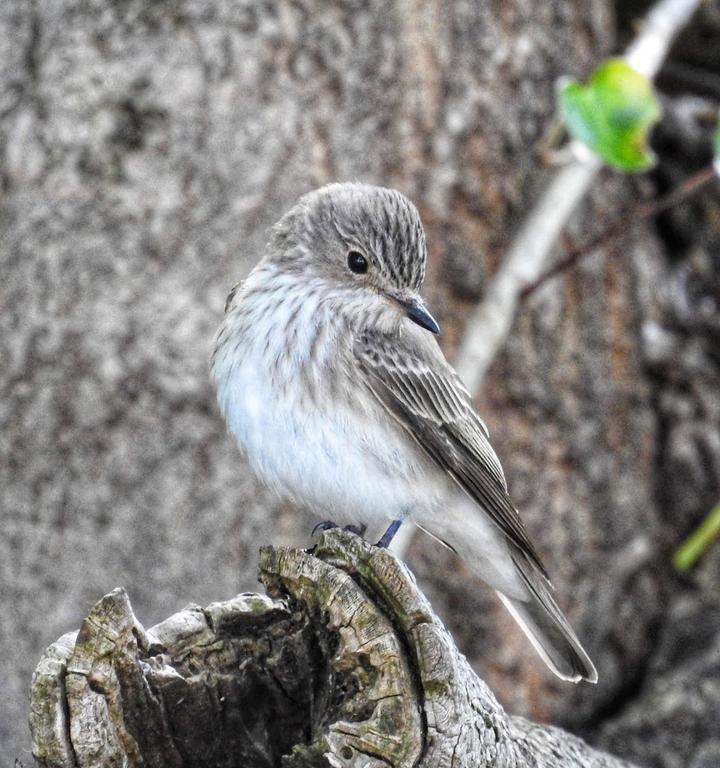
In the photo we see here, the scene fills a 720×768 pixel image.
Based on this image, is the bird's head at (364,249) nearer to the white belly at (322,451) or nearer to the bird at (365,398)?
the bird at (365,398)

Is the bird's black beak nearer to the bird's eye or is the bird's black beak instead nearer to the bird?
the bird

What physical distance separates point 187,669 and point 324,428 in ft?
3.04

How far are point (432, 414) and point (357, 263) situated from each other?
53 cm

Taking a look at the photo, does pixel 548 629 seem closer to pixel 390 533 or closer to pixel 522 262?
pixel 390 533

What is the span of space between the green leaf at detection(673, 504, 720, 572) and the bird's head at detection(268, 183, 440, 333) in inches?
72.2

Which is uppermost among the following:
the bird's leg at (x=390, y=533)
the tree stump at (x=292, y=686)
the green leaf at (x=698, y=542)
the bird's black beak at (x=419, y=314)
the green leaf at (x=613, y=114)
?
the green leaf at (x=613, y=114)

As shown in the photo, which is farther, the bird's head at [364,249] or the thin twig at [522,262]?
the thin twig at [522,262]

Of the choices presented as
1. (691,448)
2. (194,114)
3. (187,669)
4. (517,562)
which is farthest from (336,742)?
(691,448)

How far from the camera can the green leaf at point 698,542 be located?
5027 mm

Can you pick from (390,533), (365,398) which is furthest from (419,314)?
(390,533)

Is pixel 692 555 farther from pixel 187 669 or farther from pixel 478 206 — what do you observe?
pixel 187 669

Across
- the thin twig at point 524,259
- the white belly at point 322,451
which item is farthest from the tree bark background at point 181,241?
the white belly at point 322,451

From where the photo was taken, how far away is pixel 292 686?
9.78 ft

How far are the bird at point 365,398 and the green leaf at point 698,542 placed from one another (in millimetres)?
1223
